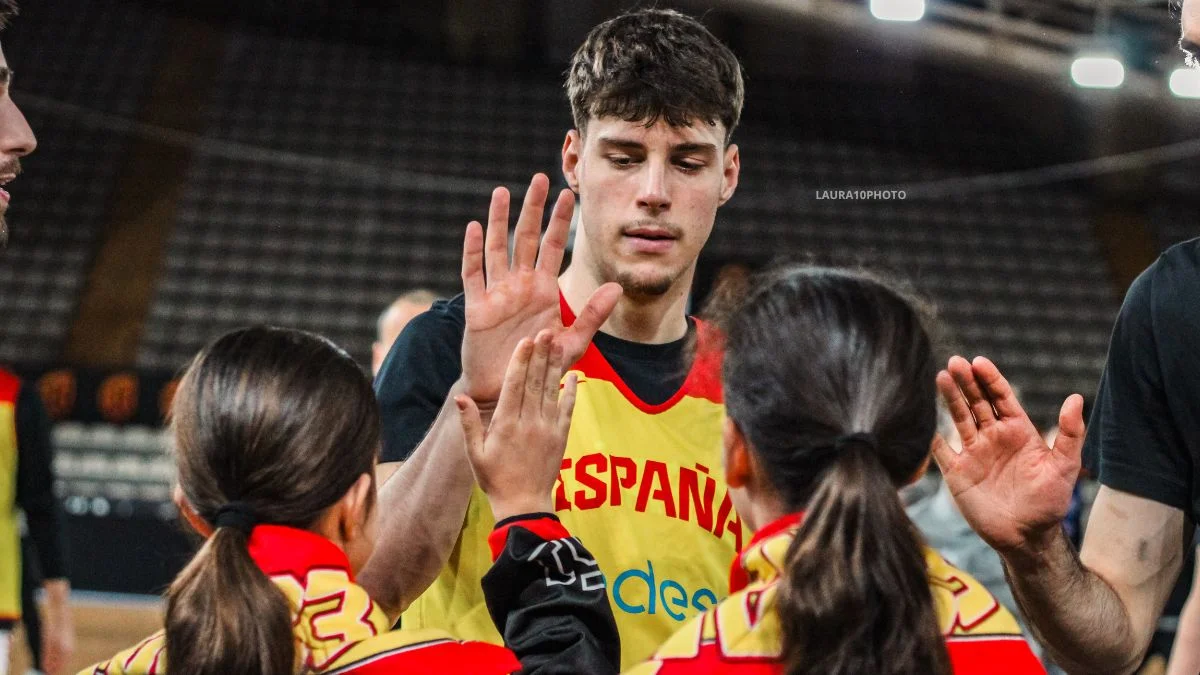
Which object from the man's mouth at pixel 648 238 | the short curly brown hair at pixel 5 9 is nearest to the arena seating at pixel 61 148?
the short curly brown hair at pixel 5 9

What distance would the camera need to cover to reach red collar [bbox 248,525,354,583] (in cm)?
153

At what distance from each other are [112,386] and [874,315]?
26.9ft

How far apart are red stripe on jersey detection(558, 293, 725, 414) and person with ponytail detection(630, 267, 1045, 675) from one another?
0.58 meters

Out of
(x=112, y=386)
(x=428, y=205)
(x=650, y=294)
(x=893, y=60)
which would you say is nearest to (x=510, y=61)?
(x=428, y=205)

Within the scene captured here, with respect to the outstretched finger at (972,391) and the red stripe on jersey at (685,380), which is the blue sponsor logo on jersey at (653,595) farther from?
the outstretched finger at (972,391)

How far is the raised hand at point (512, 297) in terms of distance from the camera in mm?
1844

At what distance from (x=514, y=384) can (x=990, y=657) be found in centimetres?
67

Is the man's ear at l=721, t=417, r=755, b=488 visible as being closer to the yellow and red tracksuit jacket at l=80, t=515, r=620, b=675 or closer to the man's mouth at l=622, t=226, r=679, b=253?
the yellow and red tracksuit jacket at l=80, t=515, r=620, b=675

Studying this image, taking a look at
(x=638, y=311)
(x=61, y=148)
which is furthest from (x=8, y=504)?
(x=61, y=148)

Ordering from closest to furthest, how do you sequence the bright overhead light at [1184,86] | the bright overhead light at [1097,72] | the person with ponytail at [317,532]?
1. the person with ponytail at [317,532]
2. the bright overhead light at [1184,86]
3. the bright overhead light at [1097,72]

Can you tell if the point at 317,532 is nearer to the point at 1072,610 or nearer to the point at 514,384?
the point at 514,384

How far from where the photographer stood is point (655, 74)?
88.6 inches

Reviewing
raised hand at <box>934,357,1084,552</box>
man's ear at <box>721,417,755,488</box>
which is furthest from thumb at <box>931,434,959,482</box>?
man's ear at <box>721,417,755,488</box>

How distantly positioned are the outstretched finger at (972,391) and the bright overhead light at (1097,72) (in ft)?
32.5
